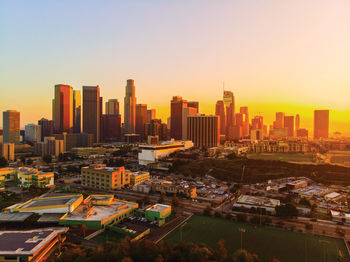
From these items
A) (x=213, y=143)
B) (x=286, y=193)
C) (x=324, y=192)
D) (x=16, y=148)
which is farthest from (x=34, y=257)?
(x=16, y=148)

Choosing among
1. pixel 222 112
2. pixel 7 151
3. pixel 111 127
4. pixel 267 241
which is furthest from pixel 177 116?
pixel 267 241

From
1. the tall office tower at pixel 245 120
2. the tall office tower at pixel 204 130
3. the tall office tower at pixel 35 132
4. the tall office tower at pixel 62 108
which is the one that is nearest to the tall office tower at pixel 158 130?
the tall office tower at pixel 204 130

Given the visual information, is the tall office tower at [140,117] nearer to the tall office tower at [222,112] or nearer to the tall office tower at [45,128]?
the tall office tower at [222,112]

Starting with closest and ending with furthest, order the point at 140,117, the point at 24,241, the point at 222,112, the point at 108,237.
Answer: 1. the point at 24,241
2. the point at 108,237
3. the point at 222,112
4. the point at 140,117

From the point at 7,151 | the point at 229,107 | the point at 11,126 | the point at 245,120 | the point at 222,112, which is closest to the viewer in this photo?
the point at 7,151

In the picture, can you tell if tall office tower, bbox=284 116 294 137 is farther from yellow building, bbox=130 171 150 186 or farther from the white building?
yellow building, bbox=130 171 150 186

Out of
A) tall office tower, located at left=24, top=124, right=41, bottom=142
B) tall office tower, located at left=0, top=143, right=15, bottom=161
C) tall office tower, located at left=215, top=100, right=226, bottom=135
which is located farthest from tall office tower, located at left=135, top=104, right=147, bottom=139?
tall office tower, located at left=0, top=143, right=15, bottom=161

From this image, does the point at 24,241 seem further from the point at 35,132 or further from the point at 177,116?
the point at 35,132
